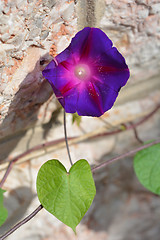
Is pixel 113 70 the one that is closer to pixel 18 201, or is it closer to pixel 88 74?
pixel 88 74

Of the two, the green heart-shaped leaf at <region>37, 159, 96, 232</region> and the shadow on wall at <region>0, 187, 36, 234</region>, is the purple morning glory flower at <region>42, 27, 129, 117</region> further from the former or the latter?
the shadow on wall at <region>0, 187, 36, 234</region>

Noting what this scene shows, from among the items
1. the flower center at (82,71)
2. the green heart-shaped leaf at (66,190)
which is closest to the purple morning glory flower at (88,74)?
the flower center at (82,71)

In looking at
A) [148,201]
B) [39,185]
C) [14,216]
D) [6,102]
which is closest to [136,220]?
[148,201]

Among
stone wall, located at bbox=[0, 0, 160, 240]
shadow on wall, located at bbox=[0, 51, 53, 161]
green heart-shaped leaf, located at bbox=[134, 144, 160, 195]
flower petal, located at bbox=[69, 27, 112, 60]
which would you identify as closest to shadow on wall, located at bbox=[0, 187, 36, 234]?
stone wall, located at bbox=[0, 0, 160, 240]

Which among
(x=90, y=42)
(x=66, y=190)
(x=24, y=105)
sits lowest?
(x=66, y=190)

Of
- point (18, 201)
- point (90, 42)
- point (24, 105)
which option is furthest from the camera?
point (18, 201)

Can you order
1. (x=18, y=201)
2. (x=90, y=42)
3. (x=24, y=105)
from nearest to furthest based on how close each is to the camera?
(x=90, y=42) < (x=24, y=105) < (x=18, y=201)

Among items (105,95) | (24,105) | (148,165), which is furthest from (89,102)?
(148,165)

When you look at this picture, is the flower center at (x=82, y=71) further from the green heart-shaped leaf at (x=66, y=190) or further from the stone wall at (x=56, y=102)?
the green heart-shaped leaf at (x=66, y=190)
